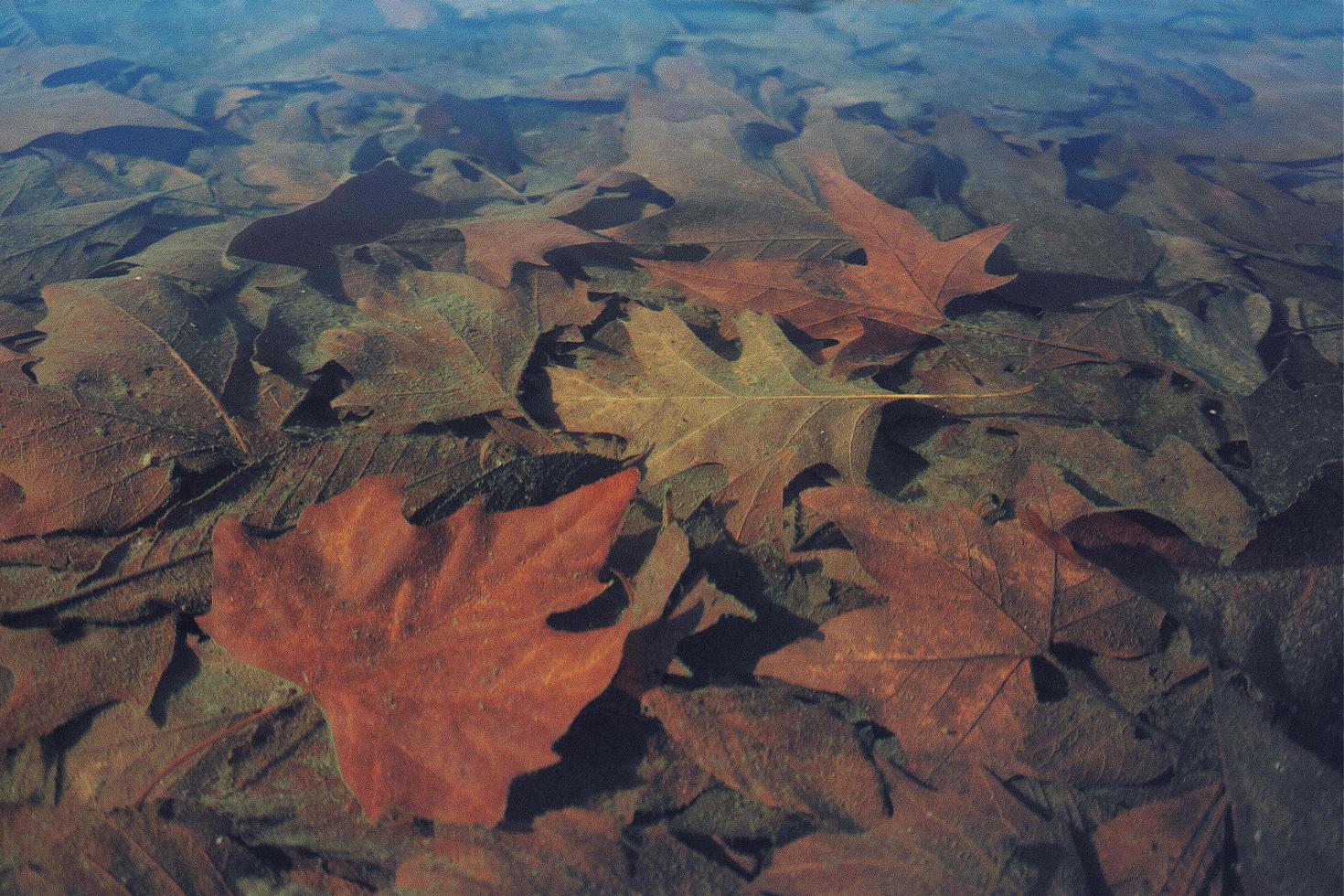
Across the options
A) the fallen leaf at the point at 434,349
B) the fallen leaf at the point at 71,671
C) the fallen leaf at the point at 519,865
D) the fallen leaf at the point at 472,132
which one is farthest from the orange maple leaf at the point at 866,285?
the fallen leaf at the point at 472,132

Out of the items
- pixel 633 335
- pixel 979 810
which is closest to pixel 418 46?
pixel 633 335

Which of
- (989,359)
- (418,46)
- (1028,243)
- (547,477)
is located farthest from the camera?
(418,46)

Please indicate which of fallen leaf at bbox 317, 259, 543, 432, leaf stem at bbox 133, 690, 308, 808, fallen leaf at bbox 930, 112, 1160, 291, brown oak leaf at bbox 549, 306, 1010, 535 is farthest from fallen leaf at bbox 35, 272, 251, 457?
fallen leaf at bbox 930, 112, 1160, 291

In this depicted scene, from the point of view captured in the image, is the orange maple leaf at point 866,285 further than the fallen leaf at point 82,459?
Yes

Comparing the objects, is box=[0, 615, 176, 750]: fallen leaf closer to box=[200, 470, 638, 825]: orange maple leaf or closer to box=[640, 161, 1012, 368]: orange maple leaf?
box=[200, 470, 638, 825]: orange maple leaf

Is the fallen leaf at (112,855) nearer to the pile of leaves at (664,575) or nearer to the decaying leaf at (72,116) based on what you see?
the pile of leaves at (664,575)

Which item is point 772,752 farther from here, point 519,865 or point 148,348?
point 148,348

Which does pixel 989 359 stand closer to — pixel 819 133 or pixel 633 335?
pixel 633 335
